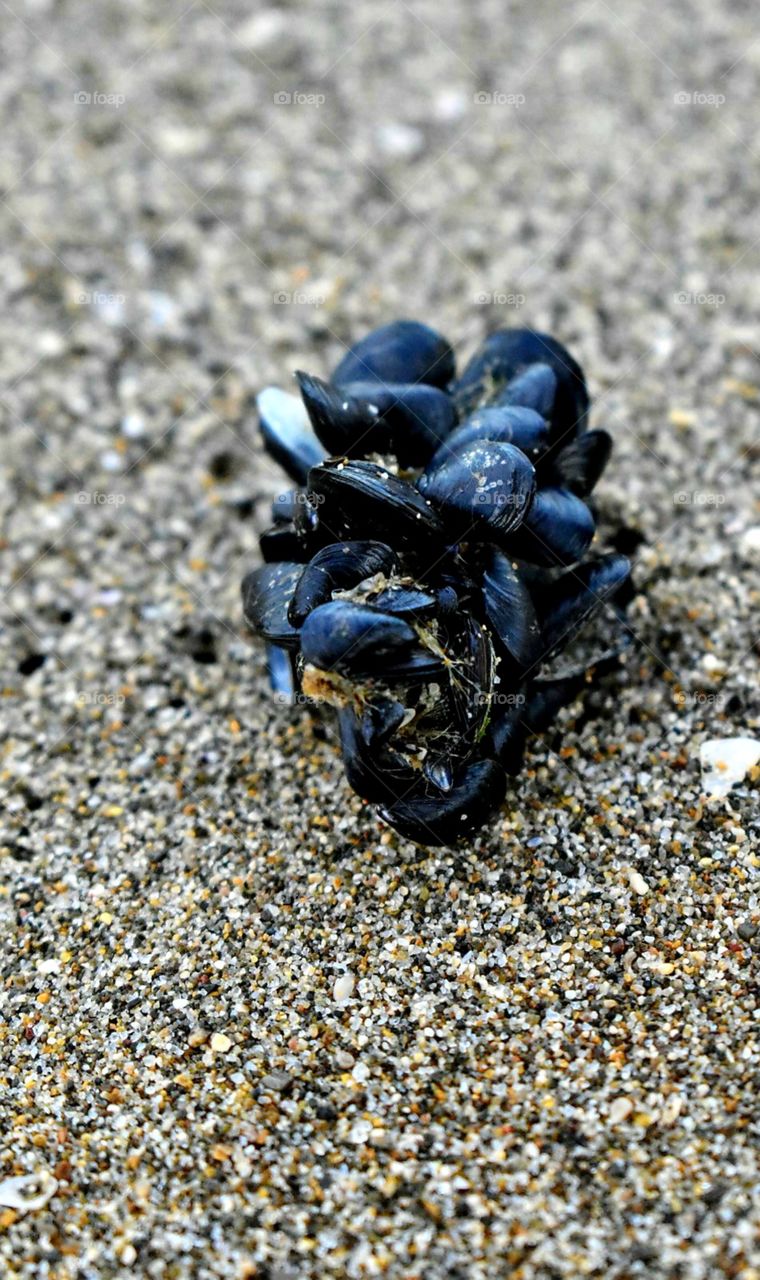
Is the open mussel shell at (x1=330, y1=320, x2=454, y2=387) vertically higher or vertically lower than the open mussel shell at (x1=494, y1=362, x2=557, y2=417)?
lower

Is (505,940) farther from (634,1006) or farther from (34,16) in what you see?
(34,16)

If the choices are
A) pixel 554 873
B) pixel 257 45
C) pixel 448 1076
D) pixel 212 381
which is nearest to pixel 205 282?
pixel 212 381
